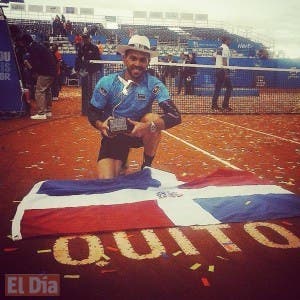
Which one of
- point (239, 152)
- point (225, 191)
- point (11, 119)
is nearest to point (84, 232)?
point (225, 191)

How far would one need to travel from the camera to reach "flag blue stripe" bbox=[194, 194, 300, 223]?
3.94 meters

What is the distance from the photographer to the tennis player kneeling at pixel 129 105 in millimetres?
4984

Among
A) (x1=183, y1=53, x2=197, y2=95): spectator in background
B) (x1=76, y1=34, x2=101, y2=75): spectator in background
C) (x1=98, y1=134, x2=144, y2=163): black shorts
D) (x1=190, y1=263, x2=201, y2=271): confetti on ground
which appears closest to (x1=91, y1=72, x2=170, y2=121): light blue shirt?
(x1=98, y1=134, x2=144, y2=163): black shorts

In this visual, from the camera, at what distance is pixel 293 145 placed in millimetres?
8266

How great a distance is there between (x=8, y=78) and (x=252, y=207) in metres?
9.04

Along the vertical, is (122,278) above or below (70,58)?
below

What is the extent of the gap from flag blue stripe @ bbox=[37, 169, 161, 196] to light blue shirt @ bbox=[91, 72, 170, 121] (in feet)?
2.93

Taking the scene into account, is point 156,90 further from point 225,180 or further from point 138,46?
point 225,180

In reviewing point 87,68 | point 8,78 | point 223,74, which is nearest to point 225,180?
point 87,68

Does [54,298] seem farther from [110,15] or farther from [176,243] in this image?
[110,15]

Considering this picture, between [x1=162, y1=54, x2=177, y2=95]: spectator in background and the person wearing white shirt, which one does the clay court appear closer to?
the person wearing white shirt

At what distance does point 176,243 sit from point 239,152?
4.47 m

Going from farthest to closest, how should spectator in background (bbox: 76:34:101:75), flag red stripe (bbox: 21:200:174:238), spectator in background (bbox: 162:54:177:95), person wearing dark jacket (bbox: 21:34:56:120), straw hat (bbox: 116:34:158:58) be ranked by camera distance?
spectator in background (bbox: 162:54:177:95), spectator in background (bbox: 76:34:101:75), person wearing dark jacket (bbox: 21:34:56:120), straw hat (bbox: 116:34:158:58), flag red stripe (bbox: 21:200:174:238)

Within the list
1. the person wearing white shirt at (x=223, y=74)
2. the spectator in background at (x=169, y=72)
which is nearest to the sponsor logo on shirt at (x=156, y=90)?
the person wearing white shirt at (x=223, y=74)
